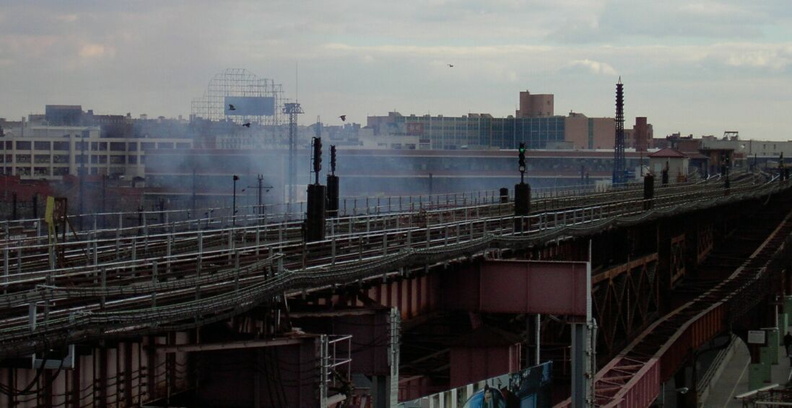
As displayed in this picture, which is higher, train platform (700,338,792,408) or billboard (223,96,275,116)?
billboard (223,96,275,116)

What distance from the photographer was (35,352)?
56.6ft

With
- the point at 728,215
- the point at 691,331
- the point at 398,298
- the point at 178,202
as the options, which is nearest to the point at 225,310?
the point at 398,298

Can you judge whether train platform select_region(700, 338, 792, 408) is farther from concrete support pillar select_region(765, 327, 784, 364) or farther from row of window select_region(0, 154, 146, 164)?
row of window select_region(0, 154, 146, 164)

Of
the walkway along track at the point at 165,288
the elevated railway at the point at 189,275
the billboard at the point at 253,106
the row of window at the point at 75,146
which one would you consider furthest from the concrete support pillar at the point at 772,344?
the billboard at the point at 253,106

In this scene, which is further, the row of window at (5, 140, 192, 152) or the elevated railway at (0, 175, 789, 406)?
→ the row of window at (5, 140, 192, 152)

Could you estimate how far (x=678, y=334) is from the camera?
50.5 meters

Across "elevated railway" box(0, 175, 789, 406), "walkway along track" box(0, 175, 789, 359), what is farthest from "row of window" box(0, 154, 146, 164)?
"walkway along track" box(0, 175, 789, 359)

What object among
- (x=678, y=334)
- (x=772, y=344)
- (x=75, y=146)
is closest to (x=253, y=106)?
(x=75, y=146)

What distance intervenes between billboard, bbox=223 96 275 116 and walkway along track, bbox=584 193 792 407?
87.1 metres

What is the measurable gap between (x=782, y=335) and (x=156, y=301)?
55.1 metres

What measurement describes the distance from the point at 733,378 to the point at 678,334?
17.4 meters

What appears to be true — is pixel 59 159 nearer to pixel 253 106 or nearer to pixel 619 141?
pixel 253 106

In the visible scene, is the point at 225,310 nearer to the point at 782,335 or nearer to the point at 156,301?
the point at 156,301

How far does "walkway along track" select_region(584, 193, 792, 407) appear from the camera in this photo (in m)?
41.7
